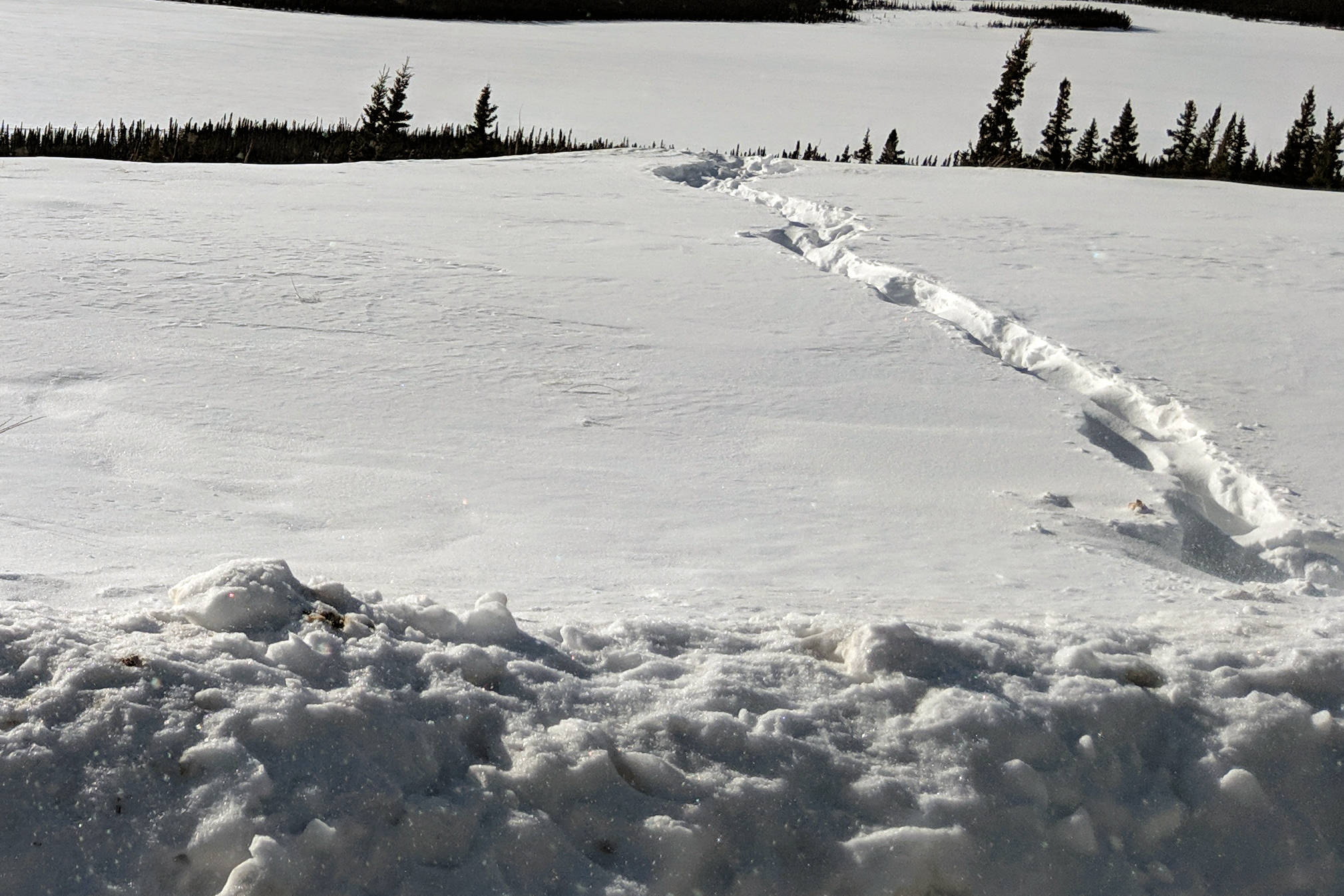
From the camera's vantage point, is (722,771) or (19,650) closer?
(19,650)

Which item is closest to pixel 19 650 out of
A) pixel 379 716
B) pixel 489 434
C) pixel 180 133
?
pixel 379 716

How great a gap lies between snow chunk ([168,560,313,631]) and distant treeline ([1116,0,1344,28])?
50725mm

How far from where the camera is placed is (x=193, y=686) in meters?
1.98

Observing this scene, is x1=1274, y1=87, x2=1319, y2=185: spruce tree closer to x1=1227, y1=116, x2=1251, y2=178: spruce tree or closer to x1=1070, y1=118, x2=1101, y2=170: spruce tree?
x1=1227, y1=116, x2=1251, y2=178: spruce tree

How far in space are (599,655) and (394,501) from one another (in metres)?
1.17

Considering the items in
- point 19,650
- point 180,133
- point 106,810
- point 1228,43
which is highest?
point 1228,43

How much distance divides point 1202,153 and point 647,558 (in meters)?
16.9

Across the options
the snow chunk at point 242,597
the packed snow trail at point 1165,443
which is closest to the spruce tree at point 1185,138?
the packed snow trail at point 1165,443

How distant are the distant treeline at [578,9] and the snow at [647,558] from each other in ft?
103

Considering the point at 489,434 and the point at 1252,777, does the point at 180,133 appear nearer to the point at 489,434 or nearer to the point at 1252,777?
the point at 489,434

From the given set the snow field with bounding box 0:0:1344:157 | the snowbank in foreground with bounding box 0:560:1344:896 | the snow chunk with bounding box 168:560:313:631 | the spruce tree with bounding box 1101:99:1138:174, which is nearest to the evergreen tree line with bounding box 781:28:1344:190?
the spruce tree with bounding box 1101:99:1138:174

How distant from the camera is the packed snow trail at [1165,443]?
346 cm

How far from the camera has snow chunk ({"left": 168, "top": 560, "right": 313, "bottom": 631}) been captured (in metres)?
2.19

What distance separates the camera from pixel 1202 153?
17.1 m
